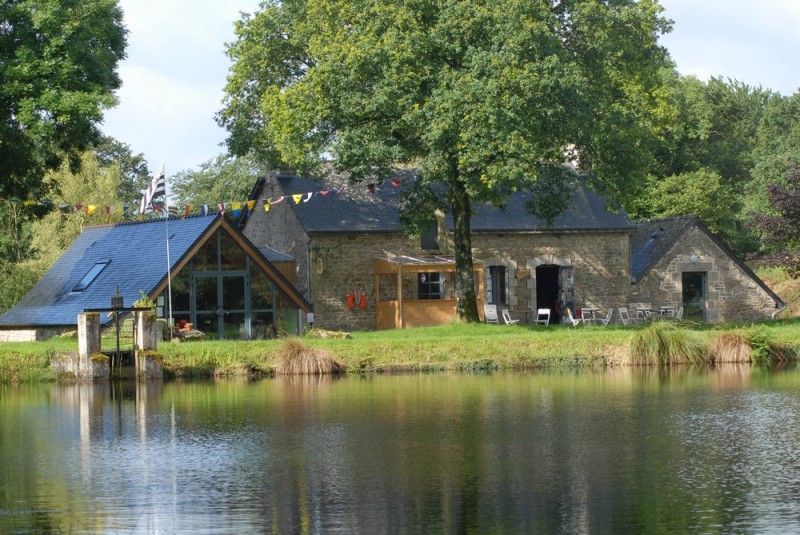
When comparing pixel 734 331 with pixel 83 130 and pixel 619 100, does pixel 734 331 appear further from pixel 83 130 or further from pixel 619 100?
pixel 83 130

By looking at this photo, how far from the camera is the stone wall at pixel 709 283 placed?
40.9 meters

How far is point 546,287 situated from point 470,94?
12.7 m

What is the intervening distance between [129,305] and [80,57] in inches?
246

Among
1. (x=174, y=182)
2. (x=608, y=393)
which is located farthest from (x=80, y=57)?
(x=174, y=182)

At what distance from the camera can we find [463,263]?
35562mm

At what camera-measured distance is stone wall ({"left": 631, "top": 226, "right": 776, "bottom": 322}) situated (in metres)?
40.9

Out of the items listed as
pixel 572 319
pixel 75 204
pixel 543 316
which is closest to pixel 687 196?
pixel 543 316

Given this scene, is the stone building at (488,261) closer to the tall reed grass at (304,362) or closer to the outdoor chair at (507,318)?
the outdoor chair at (507,318)

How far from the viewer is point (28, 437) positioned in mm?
18406

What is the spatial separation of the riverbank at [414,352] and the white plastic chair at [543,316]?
25.6 ft

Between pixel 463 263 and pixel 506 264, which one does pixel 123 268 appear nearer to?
pixel 463 263

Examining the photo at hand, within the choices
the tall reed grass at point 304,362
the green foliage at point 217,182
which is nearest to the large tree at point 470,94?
the tall reed grass at point 304,362

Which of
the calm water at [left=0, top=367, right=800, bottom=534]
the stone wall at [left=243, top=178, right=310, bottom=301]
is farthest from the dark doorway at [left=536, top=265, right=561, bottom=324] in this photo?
the calm water at [left=0, top=367, right=800, bottom=534]

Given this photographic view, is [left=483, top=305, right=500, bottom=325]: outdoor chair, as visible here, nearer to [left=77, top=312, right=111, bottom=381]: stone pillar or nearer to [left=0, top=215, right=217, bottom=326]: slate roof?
[left=0, top=215, right=217, bottom=326]: slate roof
